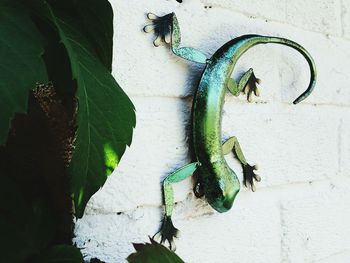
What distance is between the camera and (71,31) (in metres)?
0.27

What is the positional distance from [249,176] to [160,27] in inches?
9.6

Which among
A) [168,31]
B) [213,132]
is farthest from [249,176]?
[168,31]

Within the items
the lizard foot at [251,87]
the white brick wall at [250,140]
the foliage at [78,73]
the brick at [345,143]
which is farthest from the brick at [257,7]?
the foliage at [78,73]

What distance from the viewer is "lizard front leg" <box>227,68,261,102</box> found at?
1.93 ft

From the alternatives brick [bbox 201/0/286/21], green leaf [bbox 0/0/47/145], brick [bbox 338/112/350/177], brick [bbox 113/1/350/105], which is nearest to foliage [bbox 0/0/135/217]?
green leaf [bbox 0/0/47/145]

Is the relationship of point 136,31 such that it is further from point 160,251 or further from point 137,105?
point 160,251

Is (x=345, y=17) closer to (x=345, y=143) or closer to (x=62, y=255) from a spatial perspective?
(x=345, y=143)

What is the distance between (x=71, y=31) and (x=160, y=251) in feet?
0.52

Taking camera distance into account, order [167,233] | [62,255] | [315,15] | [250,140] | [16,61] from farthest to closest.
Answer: [315,15], [250,140], [167,233], [62,255], [16,61]

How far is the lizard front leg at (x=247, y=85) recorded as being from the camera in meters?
0.59

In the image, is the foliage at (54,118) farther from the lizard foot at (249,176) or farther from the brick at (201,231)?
the lizard foot at (249,176)

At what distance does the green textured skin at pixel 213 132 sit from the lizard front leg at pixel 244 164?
1.5 inches

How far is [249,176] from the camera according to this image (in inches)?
24.5

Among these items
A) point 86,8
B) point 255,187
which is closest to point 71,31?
point 86,8
